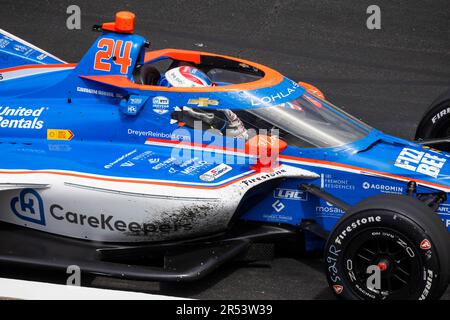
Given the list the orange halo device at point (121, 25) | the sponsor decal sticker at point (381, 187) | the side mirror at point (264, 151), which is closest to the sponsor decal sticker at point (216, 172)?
the side mirror at point (264, 151)

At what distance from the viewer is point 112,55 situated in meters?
8.36

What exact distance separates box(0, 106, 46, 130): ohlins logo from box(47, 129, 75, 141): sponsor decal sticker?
12 centimetres

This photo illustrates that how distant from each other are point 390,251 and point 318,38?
6.82m

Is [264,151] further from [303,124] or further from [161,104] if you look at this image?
[161,104]

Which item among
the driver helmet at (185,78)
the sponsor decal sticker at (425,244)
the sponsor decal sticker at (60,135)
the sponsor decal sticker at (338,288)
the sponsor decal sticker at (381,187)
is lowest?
the sponsor decal sticker at (338,288)

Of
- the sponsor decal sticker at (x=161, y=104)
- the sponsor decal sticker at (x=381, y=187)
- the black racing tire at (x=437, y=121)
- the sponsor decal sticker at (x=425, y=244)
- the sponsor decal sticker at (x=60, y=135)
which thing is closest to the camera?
the sponsor decal sticker at (x=425, y=244)

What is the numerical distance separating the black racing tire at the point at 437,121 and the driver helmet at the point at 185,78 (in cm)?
231

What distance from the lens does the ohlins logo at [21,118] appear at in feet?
27.3

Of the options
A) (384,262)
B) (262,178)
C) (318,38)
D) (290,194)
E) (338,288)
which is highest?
(318,38)

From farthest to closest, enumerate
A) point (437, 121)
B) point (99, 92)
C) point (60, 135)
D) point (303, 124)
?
point (437, 121)
point (99, 92)
point (60, 135)
point (303, 124)

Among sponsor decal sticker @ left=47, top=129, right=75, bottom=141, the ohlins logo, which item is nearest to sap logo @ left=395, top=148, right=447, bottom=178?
sponsor decal sticker @ left=47, top=129, right=75, bottom=141

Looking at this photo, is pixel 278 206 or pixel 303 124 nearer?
pixel 278 206

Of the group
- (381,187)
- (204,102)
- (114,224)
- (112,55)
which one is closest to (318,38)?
(112,55)

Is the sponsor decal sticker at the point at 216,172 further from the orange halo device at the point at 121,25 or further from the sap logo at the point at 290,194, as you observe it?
the orange halo device at the point at 121,25
